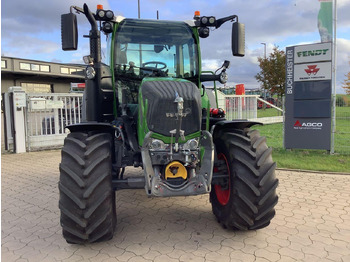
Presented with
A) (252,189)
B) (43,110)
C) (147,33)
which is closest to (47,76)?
(43,110)

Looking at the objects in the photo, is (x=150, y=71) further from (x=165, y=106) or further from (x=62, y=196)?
(x=62, y=196)

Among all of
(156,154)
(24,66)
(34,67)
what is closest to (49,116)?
(156,154)

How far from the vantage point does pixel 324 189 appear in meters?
5.35

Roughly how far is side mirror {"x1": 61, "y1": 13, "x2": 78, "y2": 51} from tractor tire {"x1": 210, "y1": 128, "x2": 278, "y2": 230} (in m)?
2.12

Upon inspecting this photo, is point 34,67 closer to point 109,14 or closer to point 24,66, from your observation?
point 24,66

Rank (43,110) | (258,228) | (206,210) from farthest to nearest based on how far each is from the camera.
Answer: (43,110), (206,210), (258,228)

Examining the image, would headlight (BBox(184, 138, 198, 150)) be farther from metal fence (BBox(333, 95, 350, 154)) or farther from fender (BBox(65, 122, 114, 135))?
metal fence (BBox(333, 95, 350, 154))

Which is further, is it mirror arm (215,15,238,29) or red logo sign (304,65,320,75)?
red logo sign (304,65,320,75)

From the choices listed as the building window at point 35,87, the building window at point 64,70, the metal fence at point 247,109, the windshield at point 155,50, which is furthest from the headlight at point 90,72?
the building window at point 64,70

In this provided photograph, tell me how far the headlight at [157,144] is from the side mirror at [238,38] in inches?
66.1

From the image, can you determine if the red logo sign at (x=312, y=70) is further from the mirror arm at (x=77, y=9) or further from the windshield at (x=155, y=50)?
the mirror arm at (x=77, y=9)

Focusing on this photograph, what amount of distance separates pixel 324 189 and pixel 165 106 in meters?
3.74

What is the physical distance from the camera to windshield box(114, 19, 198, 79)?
13.7 ft

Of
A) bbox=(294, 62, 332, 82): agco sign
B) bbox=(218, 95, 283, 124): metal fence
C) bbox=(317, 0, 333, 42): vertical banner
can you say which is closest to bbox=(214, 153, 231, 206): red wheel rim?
bbox=(294, 62, 332, 82): agco sign
